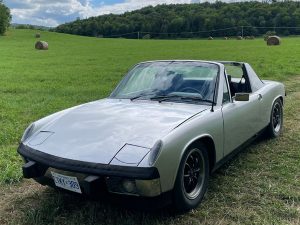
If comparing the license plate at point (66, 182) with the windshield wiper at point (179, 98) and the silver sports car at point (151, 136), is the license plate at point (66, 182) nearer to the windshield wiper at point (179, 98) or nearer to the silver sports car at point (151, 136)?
the silver sports car at point (151, 136)

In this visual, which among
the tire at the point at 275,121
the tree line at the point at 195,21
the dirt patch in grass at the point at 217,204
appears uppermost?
the tree line at the point at 195,21

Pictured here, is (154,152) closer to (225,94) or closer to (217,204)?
(217,204)

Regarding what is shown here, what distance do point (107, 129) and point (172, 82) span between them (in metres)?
1.31

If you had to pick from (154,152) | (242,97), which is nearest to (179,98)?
(242,97)

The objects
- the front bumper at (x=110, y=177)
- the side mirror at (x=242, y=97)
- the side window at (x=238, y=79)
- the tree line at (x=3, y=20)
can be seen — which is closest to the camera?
the front bumper at (x=110, y=177)

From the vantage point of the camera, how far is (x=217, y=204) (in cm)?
388

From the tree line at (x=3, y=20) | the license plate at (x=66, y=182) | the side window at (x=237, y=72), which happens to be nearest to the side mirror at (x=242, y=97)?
the side window at (x=237, y=72)

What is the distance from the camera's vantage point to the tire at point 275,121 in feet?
19.9

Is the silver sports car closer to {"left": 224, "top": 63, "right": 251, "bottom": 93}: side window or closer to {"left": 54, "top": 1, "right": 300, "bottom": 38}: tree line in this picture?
{"left": 224, "top": 63, "right": 251, "bottom": 93}: side window

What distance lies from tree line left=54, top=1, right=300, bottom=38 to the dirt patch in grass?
68.8 m

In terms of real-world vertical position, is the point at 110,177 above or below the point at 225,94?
below

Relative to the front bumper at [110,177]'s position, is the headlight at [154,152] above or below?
above

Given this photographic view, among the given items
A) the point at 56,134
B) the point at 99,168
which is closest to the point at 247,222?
the point at 99,168

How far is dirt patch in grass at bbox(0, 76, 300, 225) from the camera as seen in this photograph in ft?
11.7
